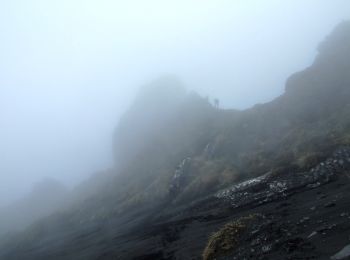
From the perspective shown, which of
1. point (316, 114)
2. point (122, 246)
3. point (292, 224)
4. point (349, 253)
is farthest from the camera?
point (316, 114)

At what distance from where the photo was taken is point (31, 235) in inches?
3585

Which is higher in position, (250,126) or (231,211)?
(250,126)

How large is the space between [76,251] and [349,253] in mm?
41580

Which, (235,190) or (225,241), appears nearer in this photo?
(225,241)

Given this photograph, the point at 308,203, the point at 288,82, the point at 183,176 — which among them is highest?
the point at 288,82

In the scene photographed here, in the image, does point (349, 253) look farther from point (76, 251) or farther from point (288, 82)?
point (288, 82)

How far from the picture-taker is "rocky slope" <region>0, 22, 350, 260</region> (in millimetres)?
23844

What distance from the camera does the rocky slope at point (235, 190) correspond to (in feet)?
78.2

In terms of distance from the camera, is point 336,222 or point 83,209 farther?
point 83,209

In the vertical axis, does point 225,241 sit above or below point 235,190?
above

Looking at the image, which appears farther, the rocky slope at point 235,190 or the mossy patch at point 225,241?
the rocky slope at point 235,190

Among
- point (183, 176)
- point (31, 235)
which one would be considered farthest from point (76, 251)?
point (31, 235)

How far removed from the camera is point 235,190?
48.8 meters

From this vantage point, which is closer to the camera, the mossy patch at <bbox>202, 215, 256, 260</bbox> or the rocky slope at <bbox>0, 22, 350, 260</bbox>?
the mossy patch at <bbox>202, 215, 256, 260</bbox>
